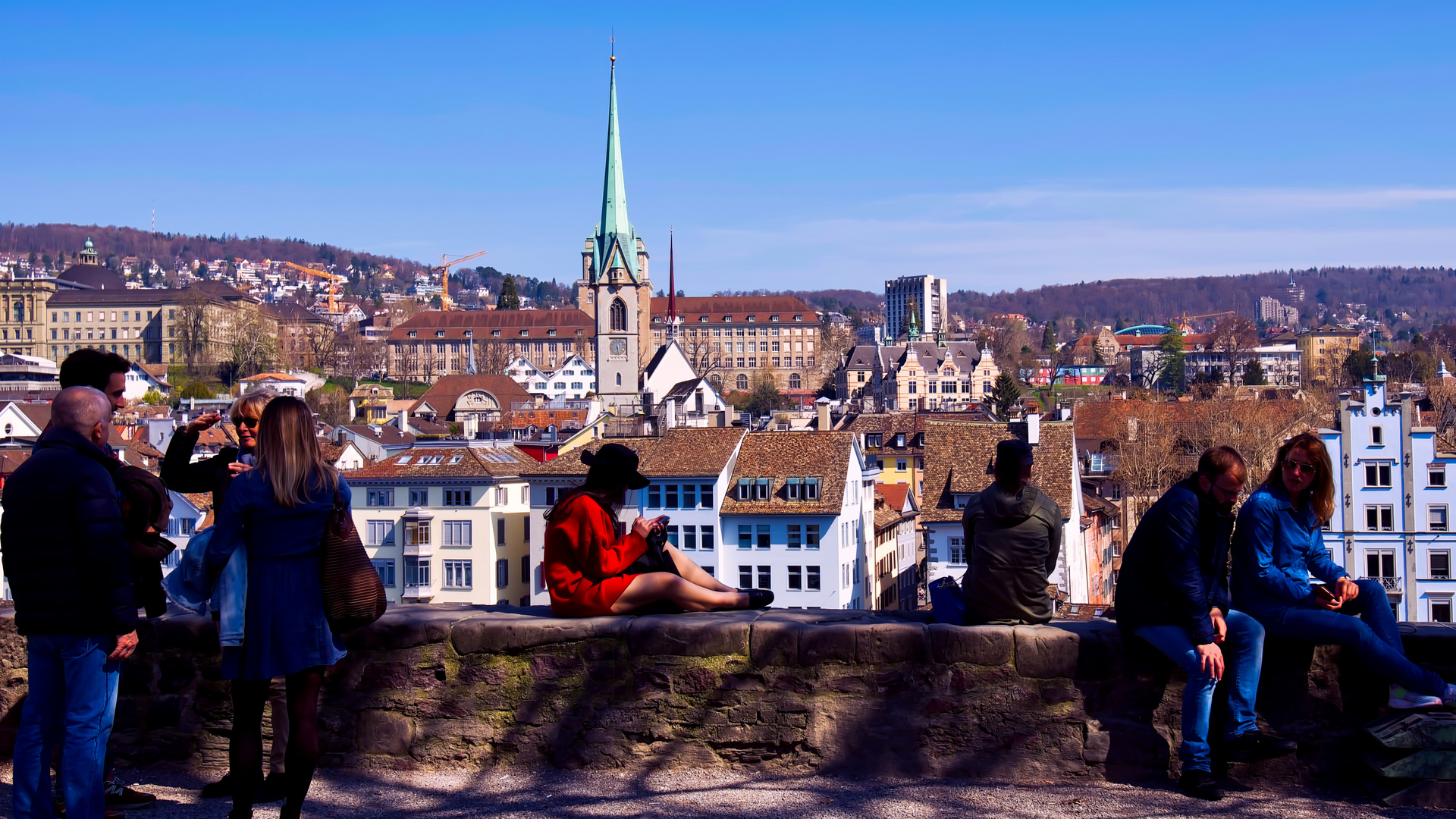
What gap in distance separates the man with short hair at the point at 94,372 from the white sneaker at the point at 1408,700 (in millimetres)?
5149

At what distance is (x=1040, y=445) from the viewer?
43750 millimetres

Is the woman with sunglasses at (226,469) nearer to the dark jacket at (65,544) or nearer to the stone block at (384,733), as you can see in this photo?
the stone block at (384,733)

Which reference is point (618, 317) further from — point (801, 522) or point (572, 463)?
point (801, 522)

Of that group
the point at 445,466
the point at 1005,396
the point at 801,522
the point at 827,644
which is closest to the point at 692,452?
the point at 801,522

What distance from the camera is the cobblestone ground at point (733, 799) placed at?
5203 mm

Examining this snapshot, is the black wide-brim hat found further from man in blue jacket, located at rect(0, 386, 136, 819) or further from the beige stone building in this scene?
Answer: the beige stone building

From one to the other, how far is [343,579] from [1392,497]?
1536 inches

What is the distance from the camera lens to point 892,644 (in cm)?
577

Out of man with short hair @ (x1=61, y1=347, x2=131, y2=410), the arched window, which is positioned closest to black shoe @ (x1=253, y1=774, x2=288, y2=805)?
man with short hair @ (x1=61, y1=347, x2=131, y2=410)

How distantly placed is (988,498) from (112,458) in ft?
12.0

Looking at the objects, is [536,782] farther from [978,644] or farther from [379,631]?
[978,644]

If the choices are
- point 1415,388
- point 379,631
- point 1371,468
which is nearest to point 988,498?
point 379,631

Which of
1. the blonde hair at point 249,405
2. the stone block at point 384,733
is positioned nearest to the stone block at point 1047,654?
the stone block at point 384,733

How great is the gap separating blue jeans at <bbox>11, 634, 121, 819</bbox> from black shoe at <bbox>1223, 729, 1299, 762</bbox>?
4.38m
